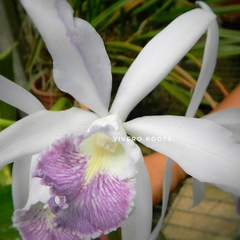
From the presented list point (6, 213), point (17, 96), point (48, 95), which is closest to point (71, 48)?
point (17, 96)

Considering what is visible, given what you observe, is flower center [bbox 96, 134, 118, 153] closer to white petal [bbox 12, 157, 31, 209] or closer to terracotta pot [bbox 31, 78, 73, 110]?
white petal [bbox 12, 157, 31, 209]

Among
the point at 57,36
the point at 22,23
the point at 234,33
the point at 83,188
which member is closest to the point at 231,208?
the point at 234,33

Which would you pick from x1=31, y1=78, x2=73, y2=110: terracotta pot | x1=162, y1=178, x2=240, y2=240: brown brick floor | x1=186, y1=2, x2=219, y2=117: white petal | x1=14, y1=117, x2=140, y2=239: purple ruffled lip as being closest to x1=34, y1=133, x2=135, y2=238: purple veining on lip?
x1=14, y1=117, x2=140, y2=239: purple ruffled lip

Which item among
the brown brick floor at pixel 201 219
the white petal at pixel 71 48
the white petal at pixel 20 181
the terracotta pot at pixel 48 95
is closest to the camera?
the white petal at pixel 71 48

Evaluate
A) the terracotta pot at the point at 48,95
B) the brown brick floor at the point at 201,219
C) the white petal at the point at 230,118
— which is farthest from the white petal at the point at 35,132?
the terracotta pot at the point at 48,95

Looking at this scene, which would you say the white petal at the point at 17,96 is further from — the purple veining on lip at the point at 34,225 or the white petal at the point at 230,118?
the white petal at the point at 230,118

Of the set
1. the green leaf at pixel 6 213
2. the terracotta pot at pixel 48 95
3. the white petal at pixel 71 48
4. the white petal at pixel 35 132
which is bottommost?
the terracotta pot at pixel 48 95

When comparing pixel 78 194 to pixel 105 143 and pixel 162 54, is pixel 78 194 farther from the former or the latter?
pixel 162 54

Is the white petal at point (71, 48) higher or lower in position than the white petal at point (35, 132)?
higher

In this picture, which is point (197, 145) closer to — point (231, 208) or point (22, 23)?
point (231, 208)
